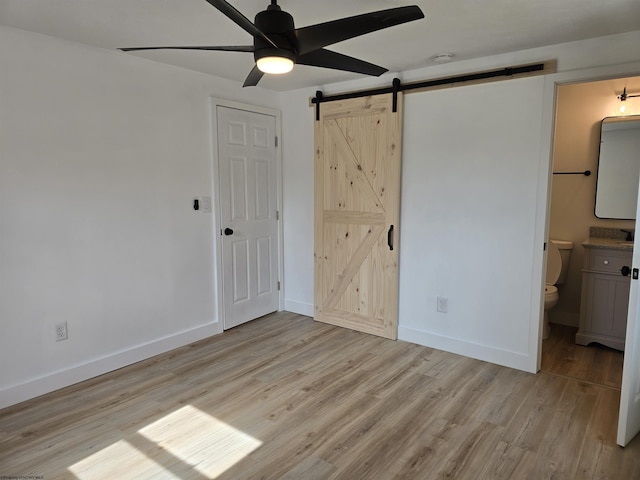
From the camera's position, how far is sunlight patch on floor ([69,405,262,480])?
6.91 ft

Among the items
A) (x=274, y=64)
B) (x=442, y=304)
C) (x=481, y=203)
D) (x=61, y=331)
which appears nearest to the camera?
(x=274, y=64)

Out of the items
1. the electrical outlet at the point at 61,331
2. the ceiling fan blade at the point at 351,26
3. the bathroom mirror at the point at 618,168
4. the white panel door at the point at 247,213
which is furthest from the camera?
the white panel door at the point at 247,213

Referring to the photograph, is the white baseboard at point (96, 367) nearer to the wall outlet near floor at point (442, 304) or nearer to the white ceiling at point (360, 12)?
the wall outlet near floor at point (442, 304)

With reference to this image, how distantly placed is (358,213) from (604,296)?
227 cm

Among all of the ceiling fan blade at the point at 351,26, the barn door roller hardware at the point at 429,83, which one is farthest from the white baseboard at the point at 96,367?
the ceiling fan blade at the point at 351,26

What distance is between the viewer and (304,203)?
14.5 feet

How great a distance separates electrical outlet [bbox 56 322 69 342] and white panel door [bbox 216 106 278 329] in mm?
1390

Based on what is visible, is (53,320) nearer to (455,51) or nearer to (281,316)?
(281,316)

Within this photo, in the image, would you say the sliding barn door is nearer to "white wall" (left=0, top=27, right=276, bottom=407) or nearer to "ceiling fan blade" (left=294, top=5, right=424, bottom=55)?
"white wall" (left=0, top=27, right=276, bottom=407)

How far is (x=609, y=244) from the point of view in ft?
11.8

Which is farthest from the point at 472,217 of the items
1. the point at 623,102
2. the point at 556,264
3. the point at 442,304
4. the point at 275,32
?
the point at 275,32

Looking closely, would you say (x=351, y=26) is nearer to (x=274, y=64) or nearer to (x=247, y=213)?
(x=274, y=64)

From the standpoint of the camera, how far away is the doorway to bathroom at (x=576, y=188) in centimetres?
381

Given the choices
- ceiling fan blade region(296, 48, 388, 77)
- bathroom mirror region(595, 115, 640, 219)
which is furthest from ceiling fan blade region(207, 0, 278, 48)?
bathroom mirror region(595, 115, 640, 219)
